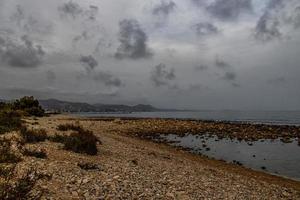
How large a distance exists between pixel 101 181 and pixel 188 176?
549cm

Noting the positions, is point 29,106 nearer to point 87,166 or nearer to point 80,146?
point 80,146

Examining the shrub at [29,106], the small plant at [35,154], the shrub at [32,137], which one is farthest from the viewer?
the shrub at [29,106]

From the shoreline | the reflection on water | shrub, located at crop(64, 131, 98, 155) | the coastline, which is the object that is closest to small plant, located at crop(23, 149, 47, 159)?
the coastline

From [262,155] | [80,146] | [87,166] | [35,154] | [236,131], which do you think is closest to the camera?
[87,166]

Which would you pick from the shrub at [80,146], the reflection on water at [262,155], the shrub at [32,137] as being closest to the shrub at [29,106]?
the reflection on water at [262,155]

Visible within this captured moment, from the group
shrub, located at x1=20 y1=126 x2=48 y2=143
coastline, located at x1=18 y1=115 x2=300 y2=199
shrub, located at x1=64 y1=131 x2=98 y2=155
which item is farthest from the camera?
shrub, located at x1=20 y1=126 x2=48 y2=143

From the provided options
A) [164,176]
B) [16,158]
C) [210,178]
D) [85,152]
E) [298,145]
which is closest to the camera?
[16,158]

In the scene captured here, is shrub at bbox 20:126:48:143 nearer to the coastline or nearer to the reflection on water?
the coastline

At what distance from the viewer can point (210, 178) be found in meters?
20.0

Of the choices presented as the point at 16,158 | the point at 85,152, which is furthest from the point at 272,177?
the point at 16,158

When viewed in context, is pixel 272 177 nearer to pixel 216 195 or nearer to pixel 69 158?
pixel 216 195

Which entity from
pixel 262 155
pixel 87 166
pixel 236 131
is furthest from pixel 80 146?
pixel 236 131

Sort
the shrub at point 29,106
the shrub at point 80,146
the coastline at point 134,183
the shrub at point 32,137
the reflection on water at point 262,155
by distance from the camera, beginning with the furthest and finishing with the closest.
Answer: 1. the shrub at point 29,106
2. the reflection on water at point 262,155
3. the shrub at point 32,137
4. the shrub at point 80,146
5. the coastline at point 134,183

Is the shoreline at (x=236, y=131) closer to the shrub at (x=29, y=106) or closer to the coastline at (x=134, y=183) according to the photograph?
the shrub at (x=29, y=106)
